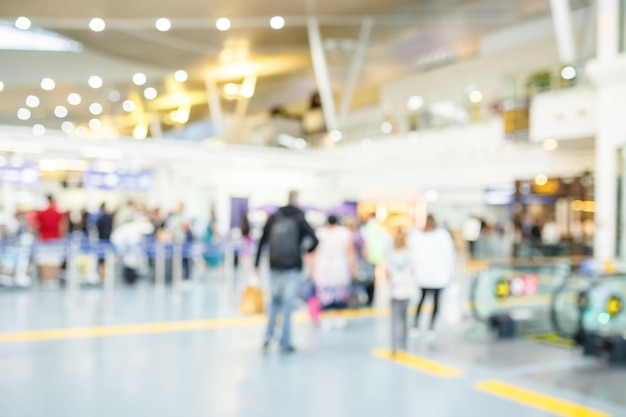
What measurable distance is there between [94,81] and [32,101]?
483 centimetres

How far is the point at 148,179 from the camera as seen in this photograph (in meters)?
19.6

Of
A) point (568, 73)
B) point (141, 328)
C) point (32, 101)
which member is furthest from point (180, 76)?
point (141, 328)

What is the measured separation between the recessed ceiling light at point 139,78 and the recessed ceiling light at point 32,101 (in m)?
6.12

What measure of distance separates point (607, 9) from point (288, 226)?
9.24m

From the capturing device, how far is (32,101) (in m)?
17.4

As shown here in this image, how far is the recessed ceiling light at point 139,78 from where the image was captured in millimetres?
23750

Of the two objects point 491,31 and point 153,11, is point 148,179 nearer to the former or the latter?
point 153,11

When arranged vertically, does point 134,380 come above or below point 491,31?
below

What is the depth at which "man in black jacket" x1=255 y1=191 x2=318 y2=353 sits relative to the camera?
6.96 meters

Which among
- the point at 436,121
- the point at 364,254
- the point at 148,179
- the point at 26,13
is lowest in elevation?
the point at 364,254

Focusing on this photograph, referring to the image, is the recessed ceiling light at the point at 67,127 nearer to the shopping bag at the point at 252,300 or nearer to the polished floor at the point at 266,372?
the polished floor at the point at 266,372

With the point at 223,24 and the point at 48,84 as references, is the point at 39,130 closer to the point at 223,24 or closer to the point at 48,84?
the point at 48,84

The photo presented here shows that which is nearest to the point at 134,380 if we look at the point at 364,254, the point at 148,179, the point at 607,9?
the point at 364,254

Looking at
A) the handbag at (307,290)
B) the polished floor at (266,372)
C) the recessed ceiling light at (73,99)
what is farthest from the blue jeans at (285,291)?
the recessed ceiling light at (73,99)
